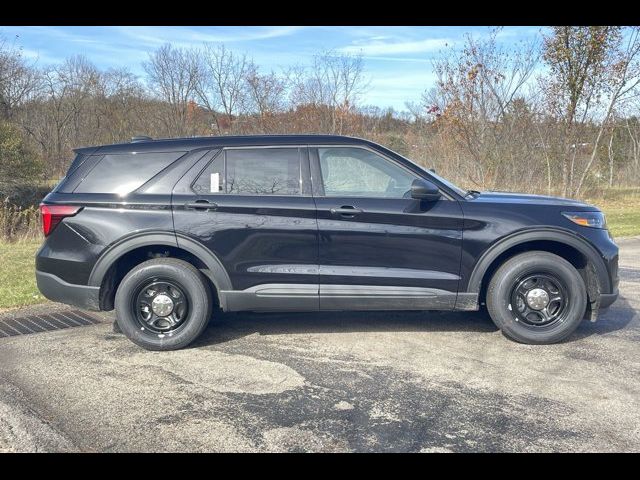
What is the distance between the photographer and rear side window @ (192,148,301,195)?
4.72 meters

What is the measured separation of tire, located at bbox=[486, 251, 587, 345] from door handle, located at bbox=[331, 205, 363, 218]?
1370 millimetres

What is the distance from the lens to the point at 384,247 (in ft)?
15.2

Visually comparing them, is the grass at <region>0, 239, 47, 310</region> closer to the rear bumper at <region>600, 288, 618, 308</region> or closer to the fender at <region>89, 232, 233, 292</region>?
the fender at <region>89, 232, 233, 292</region>

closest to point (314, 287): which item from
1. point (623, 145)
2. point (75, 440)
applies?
point (75, 440)

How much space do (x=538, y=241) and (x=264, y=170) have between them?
2.56 m

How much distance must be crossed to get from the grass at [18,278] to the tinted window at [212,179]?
2.89 meters

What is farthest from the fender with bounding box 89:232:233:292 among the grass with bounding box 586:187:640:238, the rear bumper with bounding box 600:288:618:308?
the grass with bounding box 586:187:640:238

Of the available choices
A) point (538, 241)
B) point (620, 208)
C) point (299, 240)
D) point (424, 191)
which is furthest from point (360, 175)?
point (620, 208)

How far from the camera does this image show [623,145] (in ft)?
82.7

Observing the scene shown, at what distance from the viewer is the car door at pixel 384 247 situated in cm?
461

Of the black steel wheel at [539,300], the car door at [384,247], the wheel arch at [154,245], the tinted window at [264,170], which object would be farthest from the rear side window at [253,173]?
the black steel wheel at [539,300]

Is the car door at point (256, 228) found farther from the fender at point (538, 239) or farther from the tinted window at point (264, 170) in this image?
the fender at point (538, 239)
